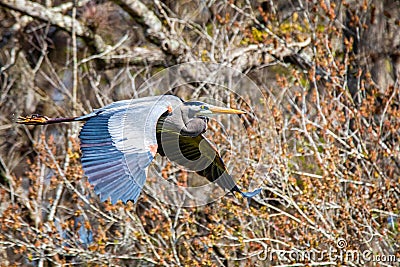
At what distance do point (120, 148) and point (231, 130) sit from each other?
3.20 metres

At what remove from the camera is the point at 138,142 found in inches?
200

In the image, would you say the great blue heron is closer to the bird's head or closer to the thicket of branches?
the bird's head

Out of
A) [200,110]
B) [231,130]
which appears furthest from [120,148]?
[231,130]

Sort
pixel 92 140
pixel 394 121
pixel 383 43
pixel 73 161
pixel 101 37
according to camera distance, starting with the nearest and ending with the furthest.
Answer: pixel 92 140 < pixel 394 121 < pixel 73 161 < pixel 383 43 < pixel 101 37

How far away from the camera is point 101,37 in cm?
1146

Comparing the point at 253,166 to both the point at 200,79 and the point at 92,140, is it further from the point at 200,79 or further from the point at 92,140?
the point at 92,140

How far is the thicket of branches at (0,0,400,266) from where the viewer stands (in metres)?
7.48

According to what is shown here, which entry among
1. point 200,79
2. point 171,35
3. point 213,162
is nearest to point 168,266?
point 213,162

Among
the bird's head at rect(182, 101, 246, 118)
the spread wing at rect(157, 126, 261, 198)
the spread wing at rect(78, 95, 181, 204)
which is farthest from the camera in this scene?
the spread wing at rect(157, 126, 261, 198)

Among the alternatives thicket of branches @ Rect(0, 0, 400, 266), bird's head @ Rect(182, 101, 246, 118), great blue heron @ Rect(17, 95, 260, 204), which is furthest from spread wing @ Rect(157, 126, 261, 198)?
thicket of branches @ Rect(0, 0, 400, 266)

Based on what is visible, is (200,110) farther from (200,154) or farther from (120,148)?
(120,148)

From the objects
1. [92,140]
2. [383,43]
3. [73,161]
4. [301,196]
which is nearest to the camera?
[92,140]

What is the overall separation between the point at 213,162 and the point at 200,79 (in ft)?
11.0

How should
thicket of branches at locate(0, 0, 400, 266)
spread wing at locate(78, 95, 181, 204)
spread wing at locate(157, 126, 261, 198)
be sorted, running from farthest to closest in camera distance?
thicket of branches at locate(0, 0, 400, 266), spread wing at locate(157, 126, 261, 198), spread wing at locate(78, 95, 181, 204)
